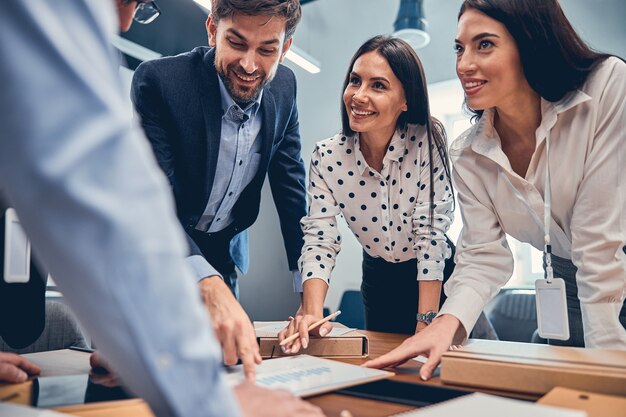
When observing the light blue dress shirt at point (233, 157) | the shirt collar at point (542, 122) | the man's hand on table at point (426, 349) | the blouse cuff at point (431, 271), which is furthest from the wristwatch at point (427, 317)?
the light blue dress shirt at point (233, 157)

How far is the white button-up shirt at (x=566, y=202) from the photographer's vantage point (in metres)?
1.15

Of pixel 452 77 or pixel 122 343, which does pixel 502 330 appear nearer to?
pixel 452 77

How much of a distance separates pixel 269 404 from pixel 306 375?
0.30m

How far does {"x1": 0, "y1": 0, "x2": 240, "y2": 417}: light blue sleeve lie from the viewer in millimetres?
312

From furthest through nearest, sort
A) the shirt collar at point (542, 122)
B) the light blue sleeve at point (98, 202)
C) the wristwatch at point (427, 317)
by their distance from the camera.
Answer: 1. the wristwatch at point (427, 317)
2. the shirt collar at point (542, 122)
3. the light blue sleeve at point (98, 202)

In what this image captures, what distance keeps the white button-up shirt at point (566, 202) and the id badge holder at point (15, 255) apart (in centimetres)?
87

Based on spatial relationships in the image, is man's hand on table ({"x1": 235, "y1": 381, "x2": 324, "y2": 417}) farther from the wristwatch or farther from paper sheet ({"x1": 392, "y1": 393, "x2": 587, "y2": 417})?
the wristwatch

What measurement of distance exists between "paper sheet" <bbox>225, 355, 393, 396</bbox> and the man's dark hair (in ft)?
3.46

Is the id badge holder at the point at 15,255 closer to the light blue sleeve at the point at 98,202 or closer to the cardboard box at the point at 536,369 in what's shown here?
the light blue sleeve at the point at 98,202

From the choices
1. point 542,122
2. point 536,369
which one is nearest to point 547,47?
point 542,122

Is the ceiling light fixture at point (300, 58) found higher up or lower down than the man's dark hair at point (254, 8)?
higher up

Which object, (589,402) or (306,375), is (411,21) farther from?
(589,402)

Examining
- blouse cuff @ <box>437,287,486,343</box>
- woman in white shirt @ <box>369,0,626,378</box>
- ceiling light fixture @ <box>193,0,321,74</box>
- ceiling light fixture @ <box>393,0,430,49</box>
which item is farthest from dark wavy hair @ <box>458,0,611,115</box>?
ceiling light fixture @ <box>193,0,321,74</box>

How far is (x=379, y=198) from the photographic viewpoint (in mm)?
1759
